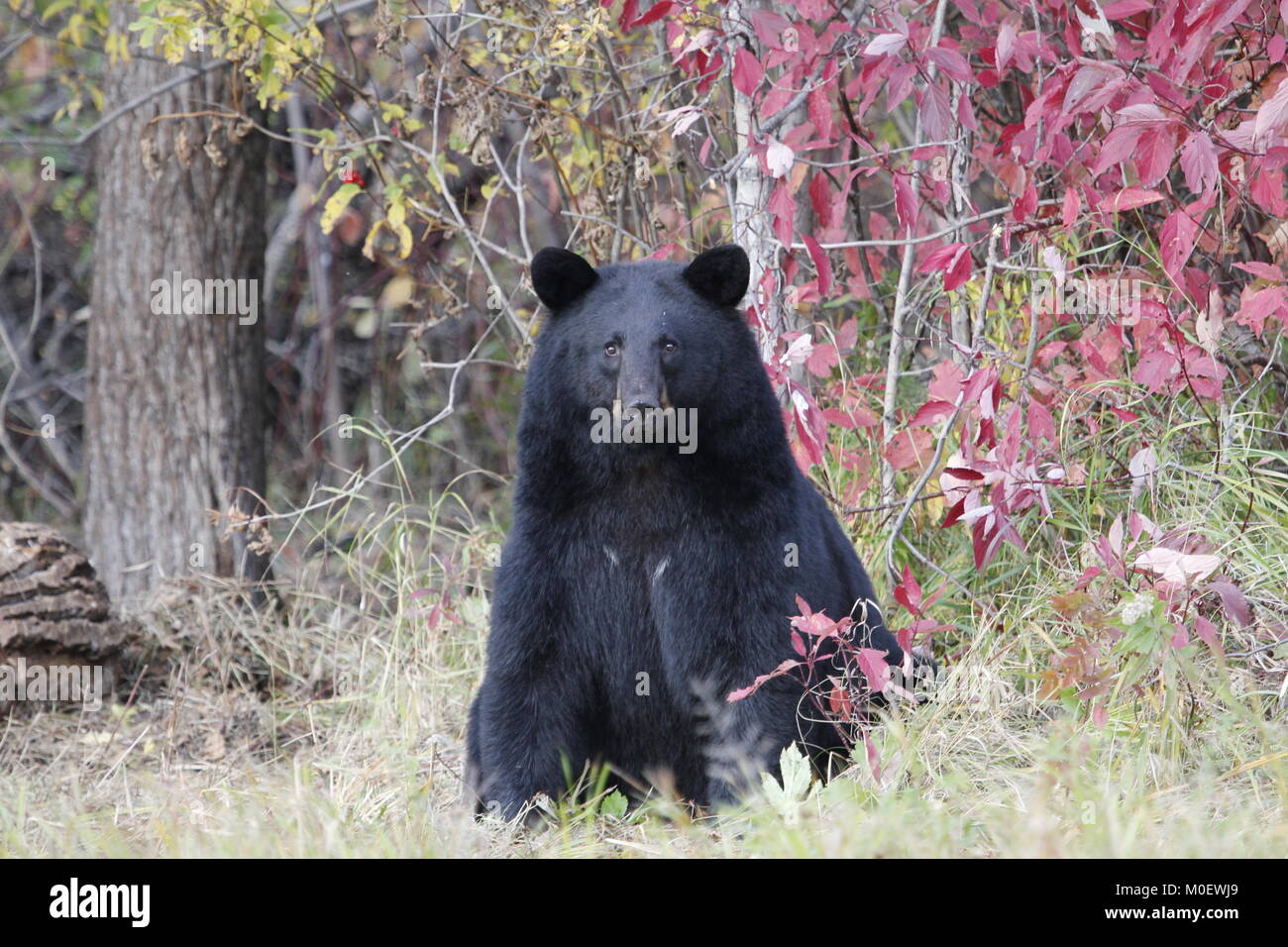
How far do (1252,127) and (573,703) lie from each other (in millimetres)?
2162

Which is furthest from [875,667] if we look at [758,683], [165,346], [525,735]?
[165,346]

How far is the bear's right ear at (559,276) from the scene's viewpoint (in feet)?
11.8

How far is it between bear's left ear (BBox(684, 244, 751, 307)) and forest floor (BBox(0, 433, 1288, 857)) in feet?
3.79

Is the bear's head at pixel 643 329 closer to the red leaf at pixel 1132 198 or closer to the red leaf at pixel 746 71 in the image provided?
the red leaf at pixel 746 71

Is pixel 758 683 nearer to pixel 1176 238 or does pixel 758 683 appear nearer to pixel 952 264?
pixel 952 264

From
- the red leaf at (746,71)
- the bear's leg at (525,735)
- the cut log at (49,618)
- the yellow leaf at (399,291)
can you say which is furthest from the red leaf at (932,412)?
the yellow leaf at (399,291)

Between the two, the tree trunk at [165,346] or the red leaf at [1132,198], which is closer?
the red leaf at [1132,198]

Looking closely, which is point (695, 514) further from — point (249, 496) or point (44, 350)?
point (44, 350)

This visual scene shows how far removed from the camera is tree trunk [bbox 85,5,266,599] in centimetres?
580

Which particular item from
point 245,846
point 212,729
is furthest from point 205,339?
point 245,846

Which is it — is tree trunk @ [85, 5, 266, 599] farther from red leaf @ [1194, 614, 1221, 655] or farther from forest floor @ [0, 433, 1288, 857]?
red leaf @ [1194, 614, 1221, 655]

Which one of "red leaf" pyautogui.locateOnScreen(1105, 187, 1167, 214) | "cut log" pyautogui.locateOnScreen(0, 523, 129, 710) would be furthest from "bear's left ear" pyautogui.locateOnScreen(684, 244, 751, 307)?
"cut log" pyautogui.locateOnScreen(0, 523, 129, 710)

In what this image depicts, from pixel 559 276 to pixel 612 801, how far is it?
1.40 meters

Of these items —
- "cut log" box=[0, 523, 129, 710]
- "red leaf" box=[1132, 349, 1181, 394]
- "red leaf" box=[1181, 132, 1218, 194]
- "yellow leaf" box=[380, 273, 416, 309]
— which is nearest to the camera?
"red leaf" box=[1181, 132, 1218, 194]
